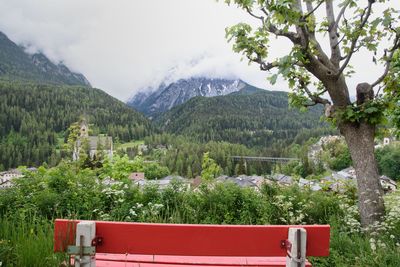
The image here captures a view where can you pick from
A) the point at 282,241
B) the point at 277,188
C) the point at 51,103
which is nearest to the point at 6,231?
the point at 282,241

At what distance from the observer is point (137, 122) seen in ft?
580

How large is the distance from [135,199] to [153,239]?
3.23m

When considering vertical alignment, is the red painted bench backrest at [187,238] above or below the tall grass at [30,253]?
above

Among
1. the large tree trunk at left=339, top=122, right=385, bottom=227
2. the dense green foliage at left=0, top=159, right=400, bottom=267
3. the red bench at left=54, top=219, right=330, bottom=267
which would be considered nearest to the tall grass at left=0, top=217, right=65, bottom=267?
the red bench at left=54, top=219, right=330, bottom=267

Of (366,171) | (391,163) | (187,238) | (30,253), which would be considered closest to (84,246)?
(187,238)

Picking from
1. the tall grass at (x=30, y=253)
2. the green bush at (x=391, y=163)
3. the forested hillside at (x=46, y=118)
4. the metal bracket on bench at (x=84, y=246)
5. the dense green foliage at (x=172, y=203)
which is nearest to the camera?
the metal bracket on bench at (x=84, y=246)

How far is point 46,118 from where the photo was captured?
144 metres

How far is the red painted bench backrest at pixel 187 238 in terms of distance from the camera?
84.9 inches

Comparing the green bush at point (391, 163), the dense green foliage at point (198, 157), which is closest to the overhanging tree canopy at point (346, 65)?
the green bush at point (391, 163)

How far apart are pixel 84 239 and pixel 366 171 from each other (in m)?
4.38

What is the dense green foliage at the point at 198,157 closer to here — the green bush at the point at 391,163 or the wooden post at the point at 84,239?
the green bush at the point at 391,163

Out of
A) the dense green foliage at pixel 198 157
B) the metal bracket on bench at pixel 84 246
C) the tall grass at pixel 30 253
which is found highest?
the metal bracket on bench at pixel 84 246

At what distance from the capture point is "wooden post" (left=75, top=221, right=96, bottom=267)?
205cm

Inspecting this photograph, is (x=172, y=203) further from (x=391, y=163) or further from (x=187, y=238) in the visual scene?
(x=391, y=163)
